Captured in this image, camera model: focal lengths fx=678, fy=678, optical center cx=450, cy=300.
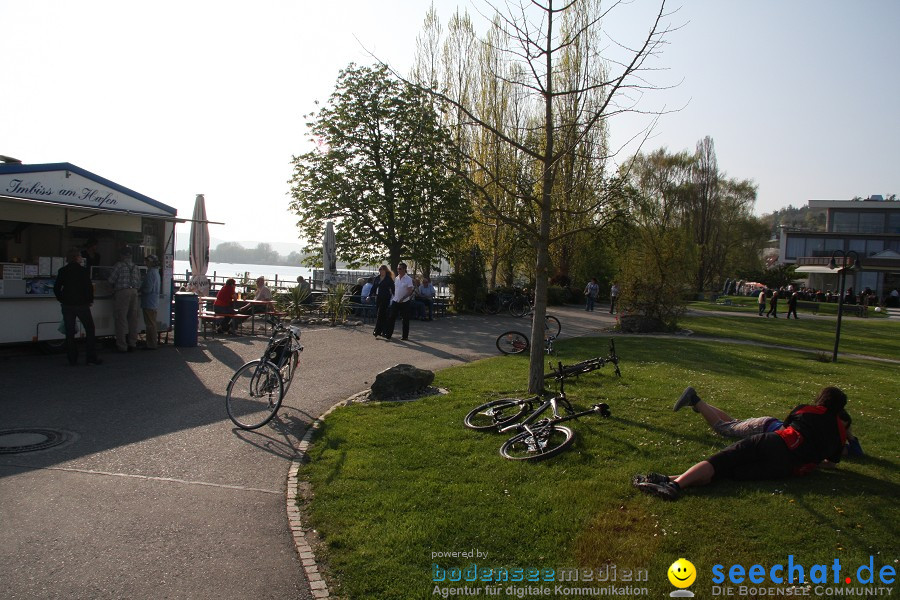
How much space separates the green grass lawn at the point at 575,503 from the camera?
434cm

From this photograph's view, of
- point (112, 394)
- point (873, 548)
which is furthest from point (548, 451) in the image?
point (112, 394)

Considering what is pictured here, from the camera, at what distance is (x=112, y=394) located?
9320 mm

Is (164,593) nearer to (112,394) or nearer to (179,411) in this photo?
(179,411)

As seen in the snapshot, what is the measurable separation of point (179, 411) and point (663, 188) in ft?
173

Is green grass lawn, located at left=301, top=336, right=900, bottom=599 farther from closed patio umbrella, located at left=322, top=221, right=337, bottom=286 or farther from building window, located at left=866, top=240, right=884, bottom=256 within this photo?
building window, located at left=866, top=240, right=884, bottom=256

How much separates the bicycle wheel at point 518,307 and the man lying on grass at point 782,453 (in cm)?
2201

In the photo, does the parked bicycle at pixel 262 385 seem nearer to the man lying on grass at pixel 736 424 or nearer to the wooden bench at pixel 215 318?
the man lying on grass at pixel 736 424

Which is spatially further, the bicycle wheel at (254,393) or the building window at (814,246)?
the building window at (814,246)

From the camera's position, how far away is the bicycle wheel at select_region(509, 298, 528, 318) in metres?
27.7

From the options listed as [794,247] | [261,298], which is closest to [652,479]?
[261,298]

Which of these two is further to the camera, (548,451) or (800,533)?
(548,451)

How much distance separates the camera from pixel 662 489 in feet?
17.2

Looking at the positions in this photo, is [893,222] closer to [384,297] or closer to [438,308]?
[438,308]

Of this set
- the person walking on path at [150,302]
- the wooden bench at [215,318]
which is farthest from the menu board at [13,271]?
the wooden bench at [215,318]
